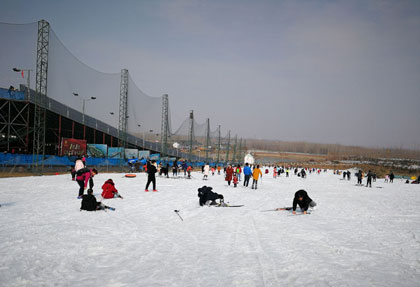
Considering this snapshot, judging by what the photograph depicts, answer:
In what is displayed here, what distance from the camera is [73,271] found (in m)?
4.47

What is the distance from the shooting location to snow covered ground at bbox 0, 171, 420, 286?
14.3ft

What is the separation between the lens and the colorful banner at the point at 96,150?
4288 cm

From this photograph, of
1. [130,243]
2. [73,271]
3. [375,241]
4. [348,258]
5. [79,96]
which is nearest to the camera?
[73,271]

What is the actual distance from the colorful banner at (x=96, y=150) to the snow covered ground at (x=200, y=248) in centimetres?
3456

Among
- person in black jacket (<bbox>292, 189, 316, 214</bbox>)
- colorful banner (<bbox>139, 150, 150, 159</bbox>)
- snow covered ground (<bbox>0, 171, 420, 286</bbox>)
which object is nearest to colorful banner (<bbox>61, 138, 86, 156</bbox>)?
colorful banner (<bbox>139, 150, 150, 159</bbox>)

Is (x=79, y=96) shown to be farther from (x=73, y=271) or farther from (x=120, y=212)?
(x=73, y=271)

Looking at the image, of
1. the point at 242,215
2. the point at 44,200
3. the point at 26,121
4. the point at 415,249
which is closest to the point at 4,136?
the point at 26,121

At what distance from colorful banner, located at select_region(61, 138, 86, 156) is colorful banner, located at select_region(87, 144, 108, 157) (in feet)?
4.84

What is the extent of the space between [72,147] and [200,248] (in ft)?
127

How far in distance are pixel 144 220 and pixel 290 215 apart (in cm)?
473

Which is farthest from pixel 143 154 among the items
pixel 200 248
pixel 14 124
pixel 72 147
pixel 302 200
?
pixel 200 248

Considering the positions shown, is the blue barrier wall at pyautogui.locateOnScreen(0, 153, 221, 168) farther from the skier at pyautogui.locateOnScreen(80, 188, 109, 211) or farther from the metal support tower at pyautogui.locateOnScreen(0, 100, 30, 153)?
the skier at pyautogui.locateOnScreen(80, 188, 109, 211)

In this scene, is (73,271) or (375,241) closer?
(73,271)

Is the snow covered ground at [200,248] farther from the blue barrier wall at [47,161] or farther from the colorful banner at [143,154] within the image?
the colorful banner at [143,154]
